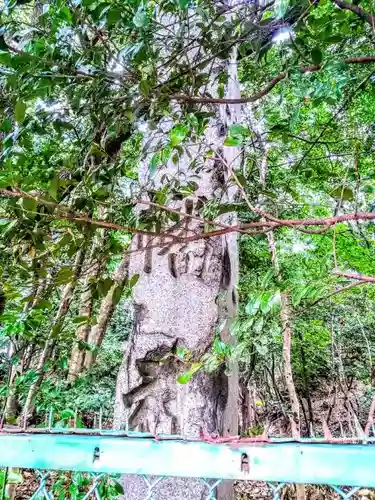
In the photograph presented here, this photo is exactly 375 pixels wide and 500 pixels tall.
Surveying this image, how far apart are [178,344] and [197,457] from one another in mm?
591

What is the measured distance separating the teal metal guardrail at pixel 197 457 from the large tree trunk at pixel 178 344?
19.1 inches

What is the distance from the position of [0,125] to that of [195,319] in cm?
60

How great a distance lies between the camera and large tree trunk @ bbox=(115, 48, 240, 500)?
893 mm

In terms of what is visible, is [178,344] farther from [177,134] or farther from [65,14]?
[65,14]

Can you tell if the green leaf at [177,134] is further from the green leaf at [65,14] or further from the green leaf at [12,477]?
the green leaf at [12,477]

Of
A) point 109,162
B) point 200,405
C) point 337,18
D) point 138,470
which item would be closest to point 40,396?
point 200,405

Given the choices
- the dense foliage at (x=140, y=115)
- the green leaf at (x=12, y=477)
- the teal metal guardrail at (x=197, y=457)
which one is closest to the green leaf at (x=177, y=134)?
the dense foliage at (x=140, y=115)

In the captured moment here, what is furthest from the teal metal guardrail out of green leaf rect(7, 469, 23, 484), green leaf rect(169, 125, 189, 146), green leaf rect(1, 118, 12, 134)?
green leaf rect(1, 118, 12, 134)

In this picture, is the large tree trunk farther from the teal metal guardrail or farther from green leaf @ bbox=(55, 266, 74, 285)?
the teal metal guardrail

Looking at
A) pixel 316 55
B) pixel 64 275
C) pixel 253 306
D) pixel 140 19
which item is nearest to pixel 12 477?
pixel 64 275

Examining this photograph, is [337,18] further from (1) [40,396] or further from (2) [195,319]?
(1) [40,396]

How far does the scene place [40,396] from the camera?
1497 millimetres

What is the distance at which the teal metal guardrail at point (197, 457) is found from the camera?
Result: 0.33 m

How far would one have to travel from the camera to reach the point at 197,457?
37 centimetres
